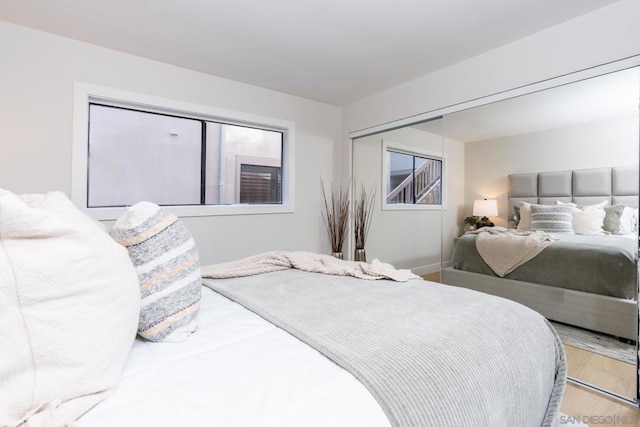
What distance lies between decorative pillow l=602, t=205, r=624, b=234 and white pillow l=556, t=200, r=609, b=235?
2cm

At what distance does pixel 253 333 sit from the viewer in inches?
40.9

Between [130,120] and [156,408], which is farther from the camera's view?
[130,120]

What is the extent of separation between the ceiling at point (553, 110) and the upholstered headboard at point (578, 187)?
13.0 inches

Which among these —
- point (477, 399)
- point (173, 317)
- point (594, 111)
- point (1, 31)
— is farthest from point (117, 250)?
point (594, 111)

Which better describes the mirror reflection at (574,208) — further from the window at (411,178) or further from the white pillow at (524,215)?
the window at (411,178)

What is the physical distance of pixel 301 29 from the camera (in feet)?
7.51

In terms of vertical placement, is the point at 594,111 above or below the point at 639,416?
above

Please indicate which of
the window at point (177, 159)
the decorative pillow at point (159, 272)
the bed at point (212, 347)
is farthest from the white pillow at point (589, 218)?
the window at point (177, 159)

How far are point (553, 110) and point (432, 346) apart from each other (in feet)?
7.01

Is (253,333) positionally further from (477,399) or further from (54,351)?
(477,399)

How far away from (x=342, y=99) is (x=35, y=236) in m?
3.49

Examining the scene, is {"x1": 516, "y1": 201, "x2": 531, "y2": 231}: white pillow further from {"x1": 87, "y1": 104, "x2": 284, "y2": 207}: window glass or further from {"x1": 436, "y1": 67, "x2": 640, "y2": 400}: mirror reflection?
{"x1": 87, "y1": 104, "x2": 284, "y2": 207}: window glass

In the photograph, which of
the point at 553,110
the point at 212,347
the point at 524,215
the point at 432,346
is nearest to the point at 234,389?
the point at 212,347

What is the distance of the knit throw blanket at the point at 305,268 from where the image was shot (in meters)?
1.78
